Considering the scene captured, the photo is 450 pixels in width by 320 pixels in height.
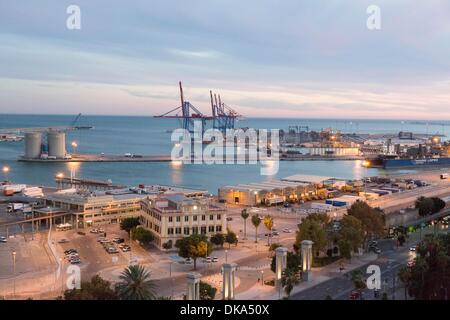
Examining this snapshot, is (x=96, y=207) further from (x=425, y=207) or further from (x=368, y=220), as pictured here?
(x=425, y=207)

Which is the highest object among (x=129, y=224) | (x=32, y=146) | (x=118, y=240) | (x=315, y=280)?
(x=32, y=146)

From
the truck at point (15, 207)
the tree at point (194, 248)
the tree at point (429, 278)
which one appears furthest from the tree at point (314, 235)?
Result: the truck at point (15, 207)

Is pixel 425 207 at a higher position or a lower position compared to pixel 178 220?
lower

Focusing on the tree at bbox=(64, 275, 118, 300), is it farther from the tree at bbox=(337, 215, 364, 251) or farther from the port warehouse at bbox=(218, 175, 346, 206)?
the port warehouse at bbox=(218, 175, 346, 206)

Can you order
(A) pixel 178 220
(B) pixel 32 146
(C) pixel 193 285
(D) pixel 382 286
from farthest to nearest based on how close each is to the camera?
(B) pixel 32 146, (A) pixel 178 220, (D) pixel 382 286, (C) pixel 193 285

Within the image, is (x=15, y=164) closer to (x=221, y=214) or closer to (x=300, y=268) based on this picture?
(x=221, y=214)

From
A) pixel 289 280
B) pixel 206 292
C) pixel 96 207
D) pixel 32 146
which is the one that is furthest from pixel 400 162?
pixel 206 292
